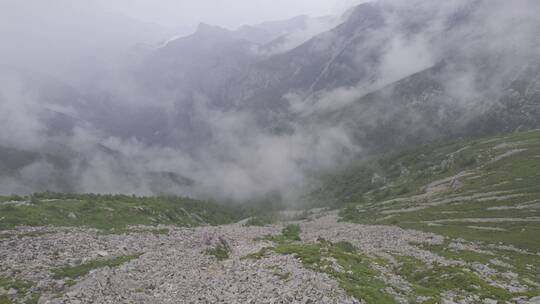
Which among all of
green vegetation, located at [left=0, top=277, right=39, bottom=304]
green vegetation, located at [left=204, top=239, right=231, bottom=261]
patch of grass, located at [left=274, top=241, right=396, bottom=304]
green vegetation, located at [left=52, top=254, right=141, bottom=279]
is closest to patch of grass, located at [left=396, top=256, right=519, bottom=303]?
patch of grass, located at [left=274, top=241, right=396, bottom=304]

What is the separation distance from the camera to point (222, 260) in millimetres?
52844

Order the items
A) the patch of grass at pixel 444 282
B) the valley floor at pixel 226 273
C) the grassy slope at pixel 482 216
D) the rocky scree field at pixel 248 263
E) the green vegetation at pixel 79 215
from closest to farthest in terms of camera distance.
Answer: the valley floor at pixel 226 273, the rocky scree field at pixel 248 263, the patch of grass at pixel 444 282, the grassy slope at pixel 482 216, the green vegetation at pixel 79 215

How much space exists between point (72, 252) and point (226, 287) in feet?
82.9

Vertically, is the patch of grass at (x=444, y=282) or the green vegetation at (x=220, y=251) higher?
the green vegetation at (x=220, y=251)

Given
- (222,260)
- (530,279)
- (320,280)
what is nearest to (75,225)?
(222,260)

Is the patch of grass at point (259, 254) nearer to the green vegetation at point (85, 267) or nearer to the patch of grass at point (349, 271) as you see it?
the patch of grass at point (349, 271)

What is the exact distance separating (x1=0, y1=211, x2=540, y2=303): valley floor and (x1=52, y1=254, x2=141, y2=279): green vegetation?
0.11 m

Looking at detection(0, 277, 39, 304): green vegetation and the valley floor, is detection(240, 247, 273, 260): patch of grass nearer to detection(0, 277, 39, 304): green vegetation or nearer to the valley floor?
the valley floor

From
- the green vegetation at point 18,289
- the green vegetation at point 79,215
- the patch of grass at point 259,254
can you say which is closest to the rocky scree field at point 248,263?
the green vegetation at point 18,289

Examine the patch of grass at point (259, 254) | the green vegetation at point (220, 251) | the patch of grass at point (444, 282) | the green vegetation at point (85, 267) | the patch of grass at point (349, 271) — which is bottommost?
the patch of grass at point (444, 282)

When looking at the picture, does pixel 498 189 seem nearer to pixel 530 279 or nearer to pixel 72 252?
pixel 530 279

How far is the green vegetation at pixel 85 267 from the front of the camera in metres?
41.5

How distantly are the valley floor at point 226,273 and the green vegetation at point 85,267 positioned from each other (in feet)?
0.37

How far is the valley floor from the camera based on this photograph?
3425 cm
